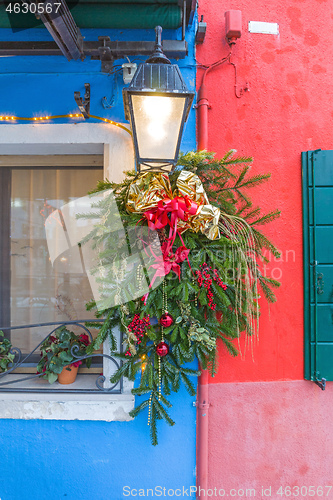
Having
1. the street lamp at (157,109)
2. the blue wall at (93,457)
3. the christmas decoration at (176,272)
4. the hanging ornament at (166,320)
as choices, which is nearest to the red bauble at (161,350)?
the christmas decoration at (176,272)

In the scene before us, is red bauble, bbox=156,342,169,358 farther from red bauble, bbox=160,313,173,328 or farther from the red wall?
the red wall

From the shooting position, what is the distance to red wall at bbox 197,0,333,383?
2600mm

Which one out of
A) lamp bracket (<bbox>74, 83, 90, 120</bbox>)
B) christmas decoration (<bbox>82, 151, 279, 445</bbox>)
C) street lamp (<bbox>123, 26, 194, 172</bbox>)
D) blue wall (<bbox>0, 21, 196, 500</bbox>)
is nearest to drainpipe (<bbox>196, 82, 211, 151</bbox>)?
christmas decoration (<bbox>82, 151, 279, 445</bbox>)

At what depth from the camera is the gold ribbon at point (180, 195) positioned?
2.00m

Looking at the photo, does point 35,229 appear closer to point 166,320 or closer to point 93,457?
point 166,320

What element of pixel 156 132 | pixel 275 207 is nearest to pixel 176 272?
pixel 156 132

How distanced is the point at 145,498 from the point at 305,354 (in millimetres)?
1830

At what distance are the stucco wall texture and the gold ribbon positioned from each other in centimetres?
78

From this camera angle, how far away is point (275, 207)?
2.63m

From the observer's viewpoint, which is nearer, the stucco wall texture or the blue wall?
the blue wall

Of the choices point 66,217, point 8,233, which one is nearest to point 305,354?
point 66,217

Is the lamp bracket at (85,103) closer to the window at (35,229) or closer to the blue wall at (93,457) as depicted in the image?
the window at (35,229)

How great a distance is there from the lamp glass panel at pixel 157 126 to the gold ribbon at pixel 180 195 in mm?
265

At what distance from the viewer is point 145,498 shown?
2.40 metres
